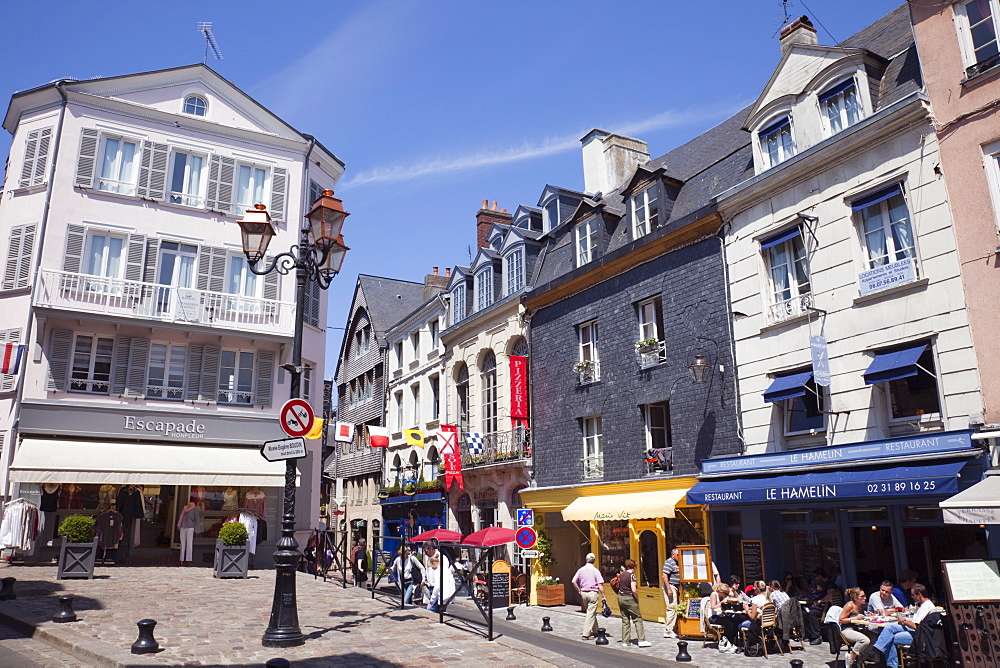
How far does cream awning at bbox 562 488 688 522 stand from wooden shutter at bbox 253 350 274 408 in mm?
8720

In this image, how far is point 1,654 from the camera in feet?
25.1

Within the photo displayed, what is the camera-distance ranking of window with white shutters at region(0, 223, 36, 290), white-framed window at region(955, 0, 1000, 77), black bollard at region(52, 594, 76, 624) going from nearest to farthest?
1. black bollard at region(52, 594, 76, 624)
2. white-framed window at region(955, 0, 1000, 77)
3. window with white shutters at region(0, 223, 36, 290)

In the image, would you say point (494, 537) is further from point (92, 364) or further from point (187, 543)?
point (92, 364)

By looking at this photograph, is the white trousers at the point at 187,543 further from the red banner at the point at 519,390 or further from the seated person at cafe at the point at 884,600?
the seated person at cafe at the point at 884,600

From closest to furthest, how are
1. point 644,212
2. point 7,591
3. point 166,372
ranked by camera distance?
point 7,591
point 644,212
point 166,372

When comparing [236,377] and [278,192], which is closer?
[236,377]

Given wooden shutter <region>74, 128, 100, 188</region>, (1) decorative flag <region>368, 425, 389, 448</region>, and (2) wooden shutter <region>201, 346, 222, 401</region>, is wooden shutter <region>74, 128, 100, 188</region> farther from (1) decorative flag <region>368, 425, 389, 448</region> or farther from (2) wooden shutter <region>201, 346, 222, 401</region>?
(1) decorative flag <region>368, 425, 389, 448</region>

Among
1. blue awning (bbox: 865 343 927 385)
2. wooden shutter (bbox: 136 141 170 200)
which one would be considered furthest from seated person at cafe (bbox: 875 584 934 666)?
wooden shutter (bbox: 136 141 170 200)

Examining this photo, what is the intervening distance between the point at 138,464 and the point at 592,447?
1112cm

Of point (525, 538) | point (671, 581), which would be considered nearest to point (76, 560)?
point (525, 538)

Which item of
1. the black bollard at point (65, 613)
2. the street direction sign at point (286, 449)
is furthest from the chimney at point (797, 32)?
the black bollard at point (65, 613)

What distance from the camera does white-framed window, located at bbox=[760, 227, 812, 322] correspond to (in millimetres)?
14125

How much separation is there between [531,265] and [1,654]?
17.7m

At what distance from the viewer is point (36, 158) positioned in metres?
19.4
